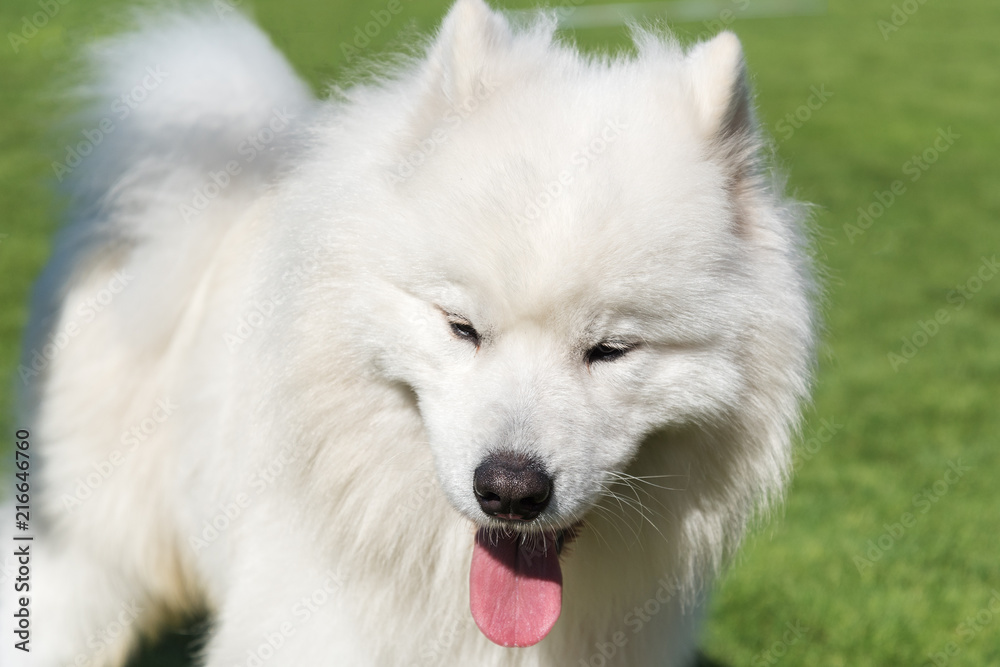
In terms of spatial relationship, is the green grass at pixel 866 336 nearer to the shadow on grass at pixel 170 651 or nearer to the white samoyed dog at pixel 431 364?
the shadow on grass at pixel 170 651

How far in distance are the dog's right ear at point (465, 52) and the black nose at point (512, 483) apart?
41.9 inches

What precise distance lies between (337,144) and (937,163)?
1284 cm

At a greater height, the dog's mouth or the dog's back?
the dog's back

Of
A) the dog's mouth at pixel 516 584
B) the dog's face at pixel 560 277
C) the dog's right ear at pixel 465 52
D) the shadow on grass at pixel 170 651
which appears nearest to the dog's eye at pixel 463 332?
the dog's face at pixel 560 277

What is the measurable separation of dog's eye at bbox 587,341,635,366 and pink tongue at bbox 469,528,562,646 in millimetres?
538

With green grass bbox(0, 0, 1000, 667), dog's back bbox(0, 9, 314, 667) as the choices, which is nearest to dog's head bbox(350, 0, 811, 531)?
green grass bbox(0, 0, 1000, 667)

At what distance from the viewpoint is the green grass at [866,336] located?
16.3 feet

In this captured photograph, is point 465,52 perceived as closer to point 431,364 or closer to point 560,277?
point 560,277

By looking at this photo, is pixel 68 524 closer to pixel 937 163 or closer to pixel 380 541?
pixel 380 541

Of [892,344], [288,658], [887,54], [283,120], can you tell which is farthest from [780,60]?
[288,658]

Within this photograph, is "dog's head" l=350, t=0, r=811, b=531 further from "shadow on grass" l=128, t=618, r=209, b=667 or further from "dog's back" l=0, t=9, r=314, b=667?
"shadow on grass" l=128, t=618, r=209, b=667

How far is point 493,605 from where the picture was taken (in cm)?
286

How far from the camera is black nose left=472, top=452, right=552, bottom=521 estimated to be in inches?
96.9

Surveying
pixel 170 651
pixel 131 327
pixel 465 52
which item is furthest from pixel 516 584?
pixel 170 651
